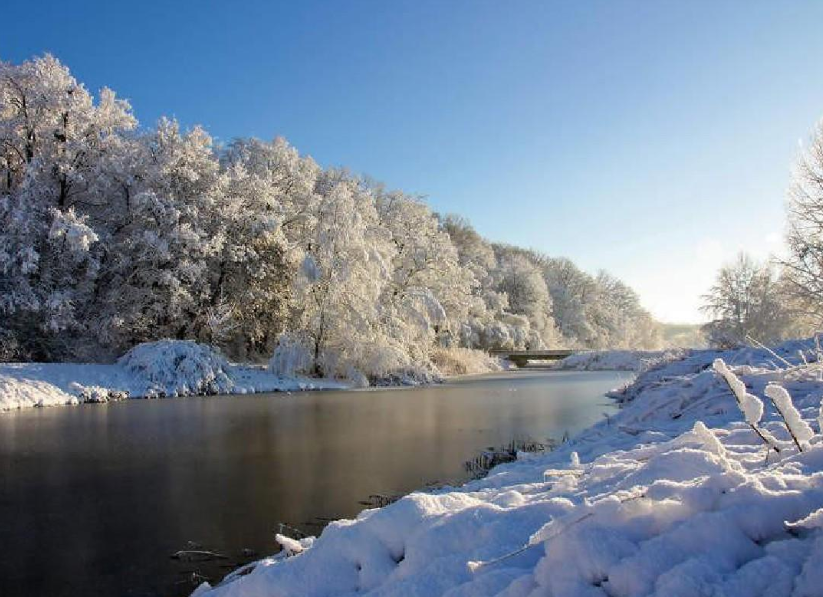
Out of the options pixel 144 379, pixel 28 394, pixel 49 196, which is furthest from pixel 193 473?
pixel 49 196

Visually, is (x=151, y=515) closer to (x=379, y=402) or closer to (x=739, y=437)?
(x=739, y=437)

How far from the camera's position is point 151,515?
19.8 ft

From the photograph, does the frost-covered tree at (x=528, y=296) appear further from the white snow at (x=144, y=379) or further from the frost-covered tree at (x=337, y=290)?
the white snow at (x=144, y=379)

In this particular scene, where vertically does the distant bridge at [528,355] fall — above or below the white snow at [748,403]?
above

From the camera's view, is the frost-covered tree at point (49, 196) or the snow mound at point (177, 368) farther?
the frost-covered tree at point (49, 196)

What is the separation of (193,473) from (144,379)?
12.4 meters

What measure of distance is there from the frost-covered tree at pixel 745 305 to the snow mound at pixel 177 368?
21987 millimetres

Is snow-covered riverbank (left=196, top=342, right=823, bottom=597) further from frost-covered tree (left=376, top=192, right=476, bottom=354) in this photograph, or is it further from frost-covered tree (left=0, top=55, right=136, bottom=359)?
frost-covered tree (left=376, top=192, right=476, bottom=354)

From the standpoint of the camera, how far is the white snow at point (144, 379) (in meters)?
16.1

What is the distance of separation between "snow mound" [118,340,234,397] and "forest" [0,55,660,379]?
220 centimetres

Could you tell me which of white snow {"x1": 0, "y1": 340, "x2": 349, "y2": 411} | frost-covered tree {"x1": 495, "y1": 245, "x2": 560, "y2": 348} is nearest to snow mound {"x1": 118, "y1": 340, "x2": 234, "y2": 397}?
white snow {"x1": 0, "y1": 340, "x2": 349, "y2": 411}

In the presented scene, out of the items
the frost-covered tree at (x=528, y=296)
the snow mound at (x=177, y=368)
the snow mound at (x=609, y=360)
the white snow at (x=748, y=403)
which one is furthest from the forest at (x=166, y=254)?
the frost-covered tree at (x=528, y=296)

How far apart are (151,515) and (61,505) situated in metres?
1.10

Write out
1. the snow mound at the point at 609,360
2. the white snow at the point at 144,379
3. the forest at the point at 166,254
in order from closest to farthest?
1. the white snow at the point at 144,379
2. the forest at the point at 166,254
3. the snow mound at the point at 609,360
